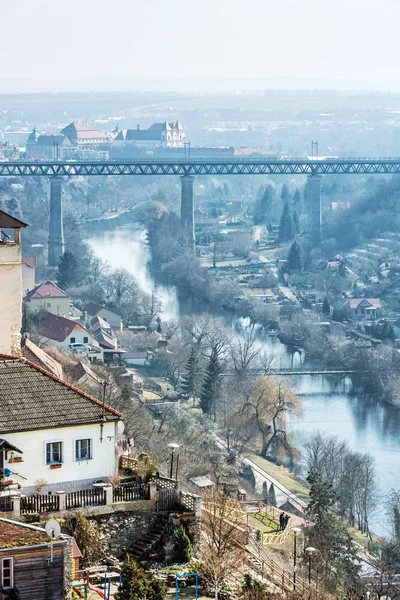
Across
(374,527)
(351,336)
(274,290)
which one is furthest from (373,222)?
(374,527)

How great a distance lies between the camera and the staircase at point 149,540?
10648 mm

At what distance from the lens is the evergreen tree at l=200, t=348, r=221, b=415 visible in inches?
1219

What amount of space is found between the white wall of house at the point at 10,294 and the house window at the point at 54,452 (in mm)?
1331

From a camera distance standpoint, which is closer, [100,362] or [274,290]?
[100,362]

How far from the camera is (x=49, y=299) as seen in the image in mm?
40250

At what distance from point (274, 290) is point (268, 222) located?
820 inches

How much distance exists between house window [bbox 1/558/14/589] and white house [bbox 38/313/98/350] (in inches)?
936

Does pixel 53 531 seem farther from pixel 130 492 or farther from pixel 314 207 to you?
pixel 314 207

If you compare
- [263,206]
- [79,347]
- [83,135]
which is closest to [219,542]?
[79,347]

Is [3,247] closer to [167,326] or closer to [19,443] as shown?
[19,443]

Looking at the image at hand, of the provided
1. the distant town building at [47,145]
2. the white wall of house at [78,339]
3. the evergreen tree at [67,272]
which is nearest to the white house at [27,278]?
the evergreen tree at [67,272]

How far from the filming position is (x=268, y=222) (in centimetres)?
7231

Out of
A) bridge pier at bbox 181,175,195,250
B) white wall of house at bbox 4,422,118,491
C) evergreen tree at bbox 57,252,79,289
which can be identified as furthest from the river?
bridge pier at bbox 181,175,195,250

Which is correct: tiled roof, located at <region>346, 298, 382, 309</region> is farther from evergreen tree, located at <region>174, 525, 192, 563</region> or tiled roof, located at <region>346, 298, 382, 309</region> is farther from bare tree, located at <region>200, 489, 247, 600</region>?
evergreen tree, located at <region>174, 525, 192, 563</region>
